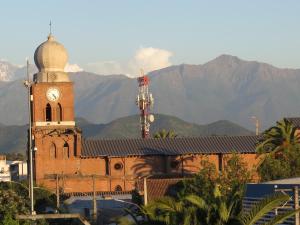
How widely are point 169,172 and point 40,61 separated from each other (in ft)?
58.6

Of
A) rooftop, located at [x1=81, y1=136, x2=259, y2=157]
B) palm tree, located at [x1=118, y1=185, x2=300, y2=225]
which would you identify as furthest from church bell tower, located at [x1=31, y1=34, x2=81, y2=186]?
palm tree, located at [x1=118, y1=185, x2=300, y2=225]

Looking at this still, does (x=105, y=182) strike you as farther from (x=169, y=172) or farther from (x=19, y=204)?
(x=19, y=204)

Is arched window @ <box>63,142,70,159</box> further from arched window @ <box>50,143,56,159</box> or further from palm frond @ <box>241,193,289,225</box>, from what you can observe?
palm frond @ <box>241,193,289,225</box>

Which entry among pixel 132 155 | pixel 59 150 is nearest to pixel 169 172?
pixel 132 155

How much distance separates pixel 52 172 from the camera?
107m

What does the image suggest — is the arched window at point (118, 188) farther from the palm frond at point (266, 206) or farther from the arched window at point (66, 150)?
the palm frond at point (266, 206)

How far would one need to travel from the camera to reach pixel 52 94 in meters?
108

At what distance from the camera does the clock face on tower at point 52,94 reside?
107562mm

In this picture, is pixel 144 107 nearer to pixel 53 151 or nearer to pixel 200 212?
pixel 53 151

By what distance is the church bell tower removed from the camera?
351ft

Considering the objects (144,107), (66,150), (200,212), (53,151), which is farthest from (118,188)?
(200,212)

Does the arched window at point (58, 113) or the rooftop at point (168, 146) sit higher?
the arched window at point (58, 113)

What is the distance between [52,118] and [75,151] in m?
4.28

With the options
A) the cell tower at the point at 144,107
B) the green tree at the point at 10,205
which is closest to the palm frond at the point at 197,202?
the green tree at the point at 10,205
